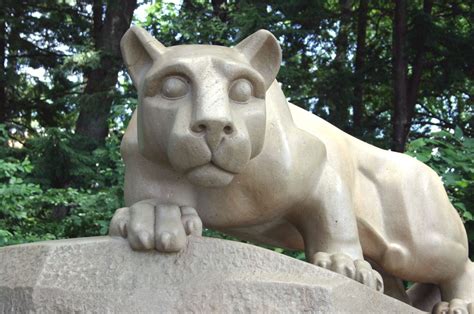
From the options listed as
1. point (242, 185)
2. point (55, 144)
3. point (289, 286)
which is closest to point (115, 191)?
point (55, 144)

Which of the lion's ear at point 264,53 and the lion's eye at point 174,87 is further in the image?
the lion's ear at point 264,53

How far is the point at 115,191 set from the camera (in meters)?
5.54

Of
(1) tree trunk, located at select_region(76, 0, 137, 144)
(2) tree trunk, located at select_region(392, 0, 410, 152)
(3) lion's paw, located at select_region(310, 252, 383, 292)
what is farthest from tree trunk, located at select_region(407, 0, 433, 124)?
(3) lion's paw, located at select_region(310, 252, 383, 292)

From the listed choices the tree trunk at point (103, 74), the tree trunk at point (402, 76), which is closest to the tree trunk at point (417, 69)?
the tree trunk at point (402, 76)

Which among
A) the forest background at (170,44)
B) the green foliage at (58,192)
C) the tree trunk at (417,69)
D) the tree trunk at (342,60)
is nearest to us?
the green foliage at (58,192)

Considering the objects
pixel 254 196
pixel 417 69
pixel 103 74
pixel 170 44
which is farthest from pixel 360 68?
pixel 254 196

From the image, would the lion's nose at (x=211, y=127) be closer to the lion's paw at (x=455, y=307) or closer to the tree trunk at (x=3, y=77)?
the lion's paw at (x=455, y=307)

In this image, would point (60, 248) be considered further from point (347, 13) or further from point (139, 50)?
point (347, 13)

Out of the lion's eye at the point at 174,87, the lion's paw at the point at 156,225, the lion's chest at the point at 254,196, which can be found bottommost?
the lion's paw at the point at 156,225

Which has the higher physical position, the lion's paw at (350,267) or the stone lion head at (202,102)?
the stone lion head at (202,102)

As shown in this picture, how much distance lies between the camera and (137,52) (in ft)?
7.02

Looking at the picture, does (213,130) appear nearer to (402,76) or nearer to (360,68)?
(402,76)

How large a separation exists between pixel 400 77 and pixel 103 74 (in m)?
3.17

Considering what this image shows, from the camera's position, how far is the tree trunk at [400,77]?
719cm
